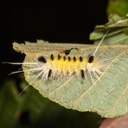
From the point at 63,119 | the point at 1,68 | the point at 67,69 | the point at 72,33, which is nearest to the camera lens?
the point at 67,69

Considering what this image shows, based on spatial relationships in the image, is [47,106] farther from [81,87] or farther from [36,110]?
[81,87]

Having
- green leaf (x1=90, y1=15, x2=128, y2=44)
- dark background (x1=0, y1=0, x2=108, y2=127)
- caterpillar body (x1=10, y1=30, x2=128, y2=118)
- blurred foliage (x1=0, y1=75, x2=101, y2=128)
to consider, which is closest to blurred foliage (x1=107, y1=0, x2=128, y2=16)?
green leaf (x1=90, y1=15, x2=128, y2=44)

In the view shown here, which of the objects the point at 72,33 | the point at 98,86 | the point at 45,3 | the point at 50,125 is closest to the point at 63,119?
the point at 50,125

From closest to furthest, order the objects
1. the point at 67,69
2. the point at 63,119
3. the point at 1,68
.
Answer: the point at 67,69 → the point at 63,119 → the point at 1,68

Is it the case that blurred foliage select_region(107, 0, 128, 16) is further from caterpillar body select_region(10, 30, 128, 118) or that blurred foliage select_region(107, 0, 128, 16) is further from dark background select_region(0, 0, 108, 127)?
dark background select_region(0, 0, 108, 127)

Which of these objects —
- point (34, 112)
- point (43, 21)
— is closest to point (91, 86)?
point (34, 112)
